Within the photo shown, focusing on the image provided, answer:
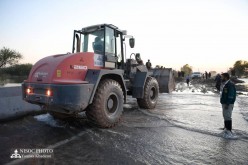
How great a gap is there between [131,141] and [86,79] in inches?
71.2

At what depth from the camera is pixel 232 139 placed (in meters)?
4.65

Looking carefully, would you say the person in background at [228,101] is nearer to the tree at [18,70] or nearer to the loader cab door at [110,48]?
the loader cab door at [110,48]

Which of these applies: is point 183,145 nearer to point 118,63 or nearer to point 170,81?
point 118,63

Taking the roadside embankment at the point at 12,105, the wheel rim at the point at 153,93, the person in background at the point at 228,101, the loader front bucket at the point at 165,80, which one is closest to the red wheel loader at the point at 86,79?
the roadside embankment at the point at 12,105

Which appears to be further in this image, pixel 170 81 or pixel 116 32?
pixel 170 81

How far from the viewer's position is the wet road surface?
3504 millimetres

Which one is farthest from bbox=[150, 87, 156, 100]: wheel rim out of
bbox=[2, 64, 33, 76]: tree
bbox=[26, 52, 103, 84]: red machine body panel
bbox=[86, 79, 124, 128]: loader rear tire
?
bbox=[2, 64, 33, 76]: tree

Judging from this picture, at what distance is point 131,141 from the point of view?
4.41 metres

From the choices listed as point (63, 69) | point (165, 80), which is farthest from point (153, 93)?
point (63, 69)

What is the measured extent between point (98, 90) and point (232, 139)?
3.29 meters

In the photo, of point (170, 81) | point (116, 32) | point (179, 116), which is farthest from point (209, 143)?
point (170, 81)

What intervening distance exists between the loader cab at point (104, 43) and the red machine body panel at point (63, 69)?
499 mm

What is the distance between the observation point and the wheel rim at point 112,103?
5517 mm

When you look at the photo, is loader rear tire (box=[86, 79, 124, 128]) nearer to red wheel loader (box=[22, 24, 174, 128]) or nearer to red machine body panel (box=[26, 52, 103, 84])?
red wheel loader (box=[22, 24, 174, 128])
